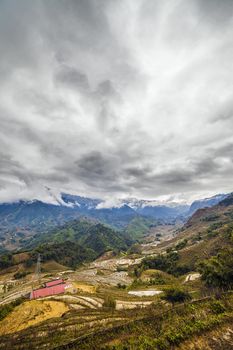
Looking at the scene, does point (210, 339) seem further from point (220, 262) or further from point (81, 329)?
point (220, 262)

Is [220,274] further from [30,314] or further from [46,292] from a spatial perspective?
[46,292]

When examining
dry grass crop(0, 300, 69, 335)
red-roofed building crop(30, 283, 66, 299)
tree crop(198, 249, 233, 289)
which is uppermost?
tree crop(198, 249, 233, 289)

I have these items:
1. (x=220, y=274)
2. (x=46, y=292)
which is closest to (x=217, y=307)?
(x=220, y=274)

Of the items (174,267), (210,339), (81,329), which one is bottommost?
(174,267)

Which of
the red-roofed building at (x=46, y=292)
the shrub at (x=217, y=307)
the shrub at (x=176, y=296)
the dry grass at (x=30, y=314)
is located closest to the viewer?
the shrub at (x=217, y=307)

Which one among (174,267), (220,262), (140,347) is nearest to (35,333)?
(140,347)

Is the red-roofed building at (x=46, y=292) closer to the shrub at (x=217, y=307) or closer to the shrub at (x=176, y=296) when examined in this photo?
the shrub at (x=176, y=296)

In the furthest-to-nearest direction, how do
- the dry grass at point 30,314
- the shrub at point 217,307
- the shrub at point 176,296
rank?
the shrub at point 176,296
the dry grass at point 30,314
the shrub at point 217,307

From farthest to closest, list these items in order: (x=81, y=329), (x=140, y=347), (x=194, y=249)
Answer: (x=194, y=249) → (x=81, y=329) → (x=140, y=347)

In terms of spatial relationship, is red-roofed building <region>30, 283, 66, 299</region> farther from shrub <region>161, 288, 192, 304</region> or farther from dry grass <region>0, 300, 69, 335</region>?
shrub <region>161, 288, 192, 304</region>

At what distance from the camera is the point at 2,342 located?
35.1m

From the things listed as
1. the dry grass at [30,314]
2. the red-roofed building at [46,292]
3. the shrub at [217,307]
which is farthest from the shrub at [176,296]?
the red-roofed building at [46,292]

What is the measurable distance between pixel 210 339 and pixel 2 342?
32.3 metres

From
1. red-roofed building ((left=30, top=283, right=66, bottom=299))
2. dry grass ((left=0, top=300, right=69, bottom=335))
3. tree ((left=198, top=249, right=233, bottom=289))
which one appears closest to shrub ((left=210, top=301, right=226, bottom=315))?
tree ((left=198, top=249, right=233, bottom=289))
